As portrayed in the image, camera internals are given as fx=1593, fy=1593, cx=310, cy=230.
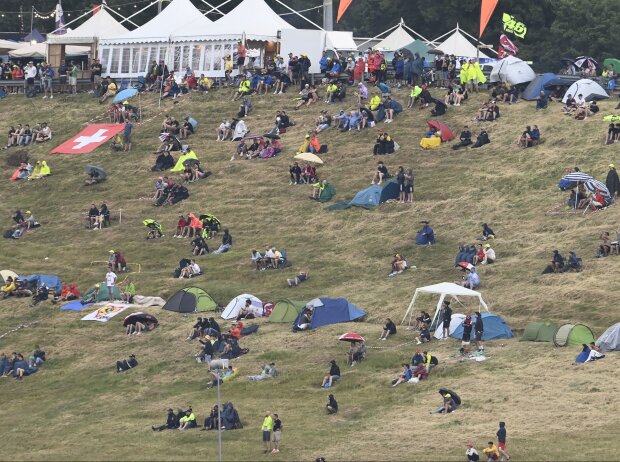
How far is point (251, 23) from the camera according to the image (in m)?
90.7

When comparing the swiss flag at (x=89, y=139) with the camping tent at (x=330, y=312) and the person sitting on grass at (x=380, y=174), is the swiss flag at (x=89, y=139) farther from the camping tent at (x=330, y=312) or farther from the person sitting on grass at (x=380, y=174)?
the camping tent at (x=330, y=312)

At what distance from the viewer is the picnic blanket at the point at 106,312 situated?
6234 cm

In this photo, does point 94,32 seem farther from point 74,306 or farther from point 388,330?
point 388,330

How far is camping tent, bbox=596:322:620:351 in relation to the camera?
51.1 metres

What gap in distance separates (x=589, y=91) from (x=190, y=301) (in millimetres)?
24373

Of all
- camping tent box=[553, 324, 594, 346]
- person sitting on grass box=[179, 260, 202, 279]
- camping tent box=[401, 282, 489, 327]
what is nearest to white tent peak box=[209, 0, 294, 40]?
person sitting on grass box=[179, 260, 202, 279]

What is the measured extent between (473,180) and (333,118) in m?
11.8

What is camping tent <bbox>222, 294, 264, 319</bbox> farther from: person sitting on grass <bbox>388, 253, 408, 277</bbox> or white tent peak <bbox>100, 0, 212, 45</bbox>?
white tent peak <bbox>100, 0, 212, 45</bbox>

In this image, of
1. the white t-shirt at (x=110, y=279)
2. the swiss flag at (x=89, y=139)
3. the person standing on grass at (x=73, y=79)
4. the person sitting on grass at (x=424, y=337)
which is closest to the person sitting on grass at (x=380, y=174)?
the white t-shirt at (x=110, y=279)

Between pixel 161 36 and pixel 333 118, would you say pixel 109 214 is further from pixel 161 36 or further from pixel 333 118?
pixel 161 36

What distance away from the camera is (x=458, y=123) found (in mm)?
77062

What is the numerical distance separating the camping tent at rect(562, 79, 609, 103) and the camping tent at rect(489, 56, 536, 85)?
3.70 metres

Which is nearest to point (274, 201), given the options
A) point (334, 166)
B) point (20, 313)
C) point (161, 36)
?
point (334, 166)

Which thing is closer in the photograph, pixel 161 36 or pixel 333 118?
pixel 333 118
